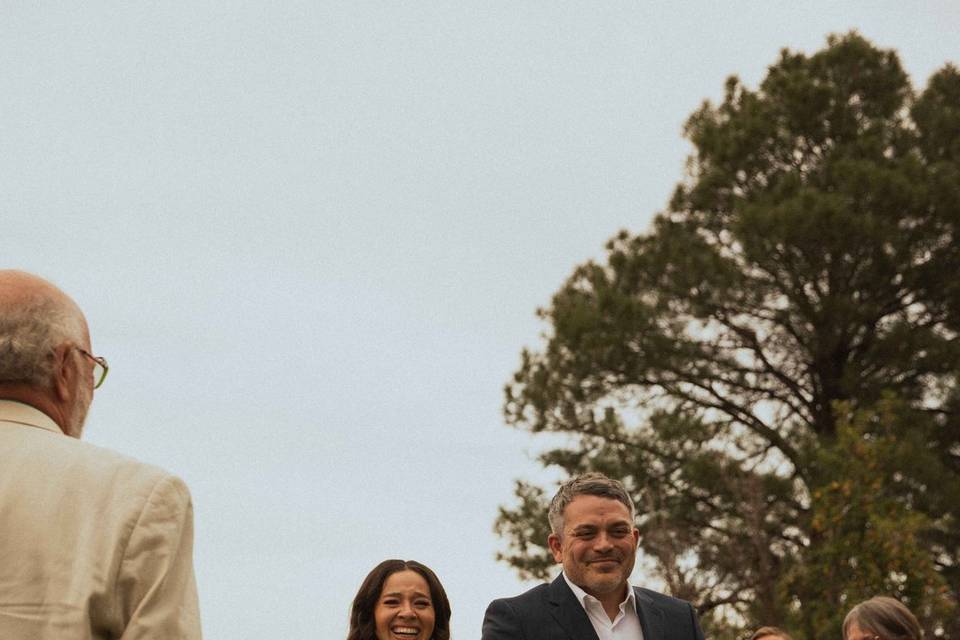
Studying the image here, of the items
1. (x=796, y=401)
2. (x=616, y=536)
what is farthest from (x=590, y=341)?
(x=616, y=536)

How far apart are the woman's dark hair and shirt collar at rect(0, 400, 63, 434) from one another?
3809 mm

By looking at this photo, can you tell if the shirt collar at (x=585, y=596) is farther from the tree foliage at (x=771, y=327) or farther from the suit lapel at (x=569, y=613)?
the tree foliage at (x=771, y=327)

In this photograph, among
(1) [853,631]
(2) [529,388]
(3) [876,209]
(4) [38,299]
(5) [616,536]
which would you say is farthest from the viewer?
(2) [529,388]

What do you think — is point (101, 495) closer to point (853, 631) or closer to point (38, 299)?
point (38, 299)

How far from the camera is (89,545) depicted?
2477mm

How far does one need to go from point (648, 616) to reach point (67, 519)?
8.96ft

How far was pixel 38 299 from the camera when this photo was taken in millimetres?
2648

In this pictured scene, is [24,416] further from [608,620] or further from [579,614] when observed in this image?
[608,620]

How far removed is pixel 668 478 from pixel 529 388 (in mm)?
2647

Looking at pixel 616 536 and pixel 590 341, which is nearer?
pixel 616 536

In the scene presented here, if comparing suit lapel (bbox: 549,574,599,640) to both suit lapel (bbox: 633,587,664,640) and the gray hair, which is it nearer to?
suit lapel (bbox: 633,587,664,640)

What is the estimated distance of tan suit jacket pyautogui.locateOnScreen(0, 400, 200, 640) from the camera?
242cm

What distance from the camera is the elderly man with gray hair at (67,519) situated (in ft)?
7.98

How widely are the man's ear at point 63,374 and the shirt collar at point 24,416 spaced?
54 millimetres
